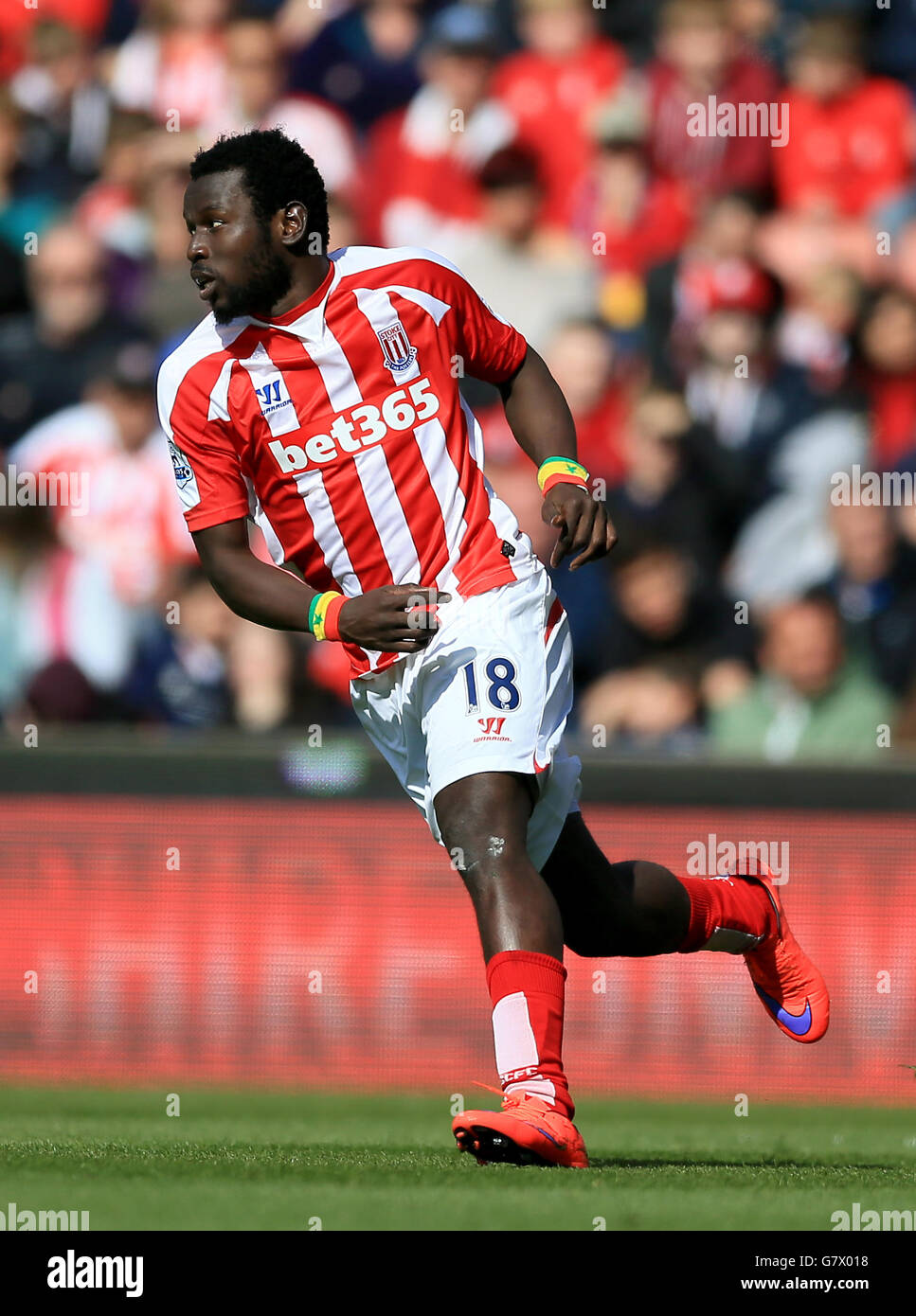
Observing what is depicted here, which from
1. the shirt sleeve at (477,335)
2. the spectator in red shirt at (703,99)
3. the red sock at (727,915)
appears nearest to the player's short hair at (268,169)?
the shirt sleeve at (477,335)

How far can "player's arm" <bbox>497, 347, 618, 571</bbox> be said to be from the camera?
4902 millimetres

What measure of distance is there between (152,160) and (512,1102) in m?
7.43

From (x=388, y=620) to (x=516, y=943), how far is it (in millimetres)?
816

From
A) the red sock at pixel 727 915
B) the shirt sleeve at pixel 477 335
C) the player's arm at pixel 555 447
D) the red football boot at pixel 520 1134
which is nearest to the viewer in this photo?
the red football boot at pixel 520 1134

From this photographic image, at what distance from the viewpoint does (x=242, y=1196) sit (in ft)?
13.1

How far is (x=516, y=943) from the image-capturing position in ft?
15.6

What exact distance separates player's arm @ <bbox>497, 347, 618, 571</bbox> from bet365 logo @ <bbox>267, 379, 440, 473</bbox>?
0.39 metres

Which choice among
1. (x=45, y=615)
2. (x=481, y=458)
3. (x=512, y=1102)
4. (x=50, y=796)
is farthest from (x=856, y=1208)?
(x=45, y=615)

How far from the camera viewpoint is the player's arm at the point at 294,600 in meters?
4.71

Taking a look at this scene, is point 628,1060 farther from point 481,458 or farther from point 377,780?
point 481,458

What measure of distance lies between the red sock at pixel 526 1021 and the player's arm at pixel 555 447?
0.95 m
